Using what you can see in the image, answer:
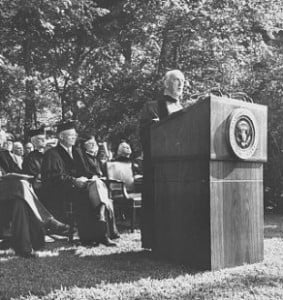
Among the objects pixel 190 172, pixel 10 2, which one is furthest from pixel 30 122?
pixel 190 172

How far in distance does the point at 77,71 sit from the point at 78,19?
2.12 meters

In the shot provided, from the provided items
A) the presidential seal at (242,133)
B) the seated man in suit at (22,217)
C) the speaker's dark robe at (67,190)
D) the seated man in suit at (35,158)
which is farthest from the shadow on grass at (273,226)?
the seated man in suit at (35,158)

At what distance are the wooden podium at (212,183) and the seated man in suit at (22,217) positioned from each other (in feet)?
5.76

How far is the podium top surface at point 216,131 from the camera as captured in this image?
5.08 m

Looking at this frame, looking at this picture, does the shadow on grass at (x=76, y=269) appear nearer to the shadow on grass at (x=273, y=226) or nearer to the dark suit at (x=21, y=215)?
the dark suit at (x=21, y=215)

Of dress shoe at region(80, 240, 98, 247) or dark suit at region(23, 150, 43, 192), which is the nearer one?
dress shoe at region(80, 240, 98, 247)

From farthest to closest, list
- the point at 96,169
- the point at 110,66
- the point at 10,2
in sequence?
the point at 110,66 → the point at 10,2 → the point at 96,169

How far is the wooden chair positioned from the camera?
930cm

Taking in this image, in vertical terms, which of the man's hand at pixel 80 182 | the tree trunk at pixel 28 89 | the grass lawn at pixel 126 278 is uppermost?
the tree trunk at pixel 28 89

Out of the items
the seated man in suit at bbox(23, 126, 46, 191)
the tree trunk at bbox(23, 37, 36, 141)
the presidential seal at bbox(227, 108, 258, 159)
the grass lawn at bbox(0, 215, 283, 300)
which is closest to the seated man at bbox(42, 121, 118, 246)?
the grass lawn at bbox(0, 215, 283, 300)

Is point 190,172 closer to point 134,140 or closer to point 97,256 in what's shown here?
point 97,256

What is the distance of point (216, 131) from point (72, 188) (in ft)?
11.6

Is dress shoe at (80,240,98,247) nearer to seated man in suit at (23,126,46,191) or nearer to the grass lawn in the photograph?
the grass lawn

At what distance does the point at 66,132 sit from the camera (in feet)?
27.0
